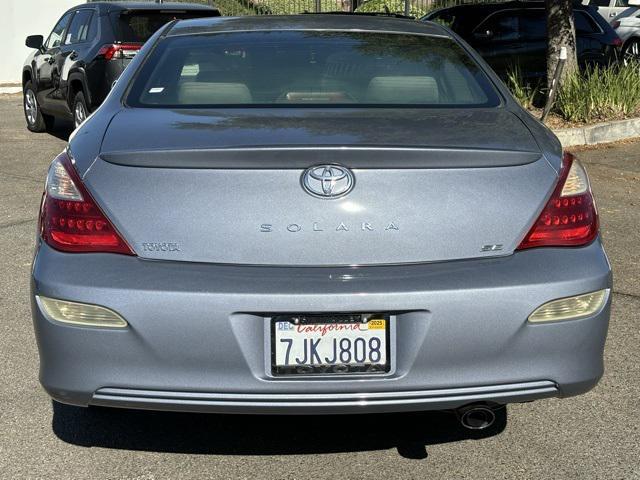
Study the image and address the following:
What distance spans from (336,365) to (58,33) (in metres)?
10.7

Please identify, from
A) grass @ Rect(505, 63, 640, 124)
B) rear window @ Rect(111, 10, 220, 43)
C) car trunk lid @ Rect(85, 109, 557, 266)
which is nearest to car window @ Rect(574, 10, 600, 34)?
grass @ Rect(505, 63, 640, 124)

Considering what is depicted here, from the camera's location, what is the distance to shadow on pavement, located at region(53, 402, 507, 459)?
3.83 m

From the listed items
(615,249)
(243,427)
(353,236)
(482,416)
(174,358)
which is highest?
(353,236)

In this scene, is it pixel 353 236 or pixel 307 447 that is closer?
pixel 353 236

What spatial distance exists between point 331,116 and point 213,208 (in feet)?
2.19

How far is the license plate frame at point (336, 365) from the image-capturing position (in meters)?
3.17

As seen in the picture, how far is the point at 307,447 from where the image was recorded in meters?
3.83

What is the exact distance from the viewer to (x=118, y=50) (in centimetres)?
1137

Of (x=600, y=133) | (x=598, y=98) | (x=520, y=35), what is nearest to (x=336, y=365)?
(x=600, y=133)

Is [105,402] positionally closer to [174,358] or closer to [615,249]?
[174,358]

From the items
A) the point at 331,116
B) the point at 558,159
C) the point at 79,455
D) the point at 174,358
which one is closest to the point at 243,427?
the point at 79,455

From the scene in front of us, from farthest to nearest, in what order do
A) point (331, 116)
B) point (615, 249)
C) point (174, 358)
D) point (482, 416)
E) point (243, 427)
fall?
1. point (615, 249)
2. point (243, 427)
3. point (331, 116)
4. point (482, 416)
5. point (174, 358)

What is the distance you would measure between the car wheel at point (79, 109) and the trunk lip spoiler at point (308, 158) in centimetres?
838

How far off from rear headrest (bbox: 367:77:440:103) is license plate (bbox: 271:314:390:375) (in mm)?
1231
